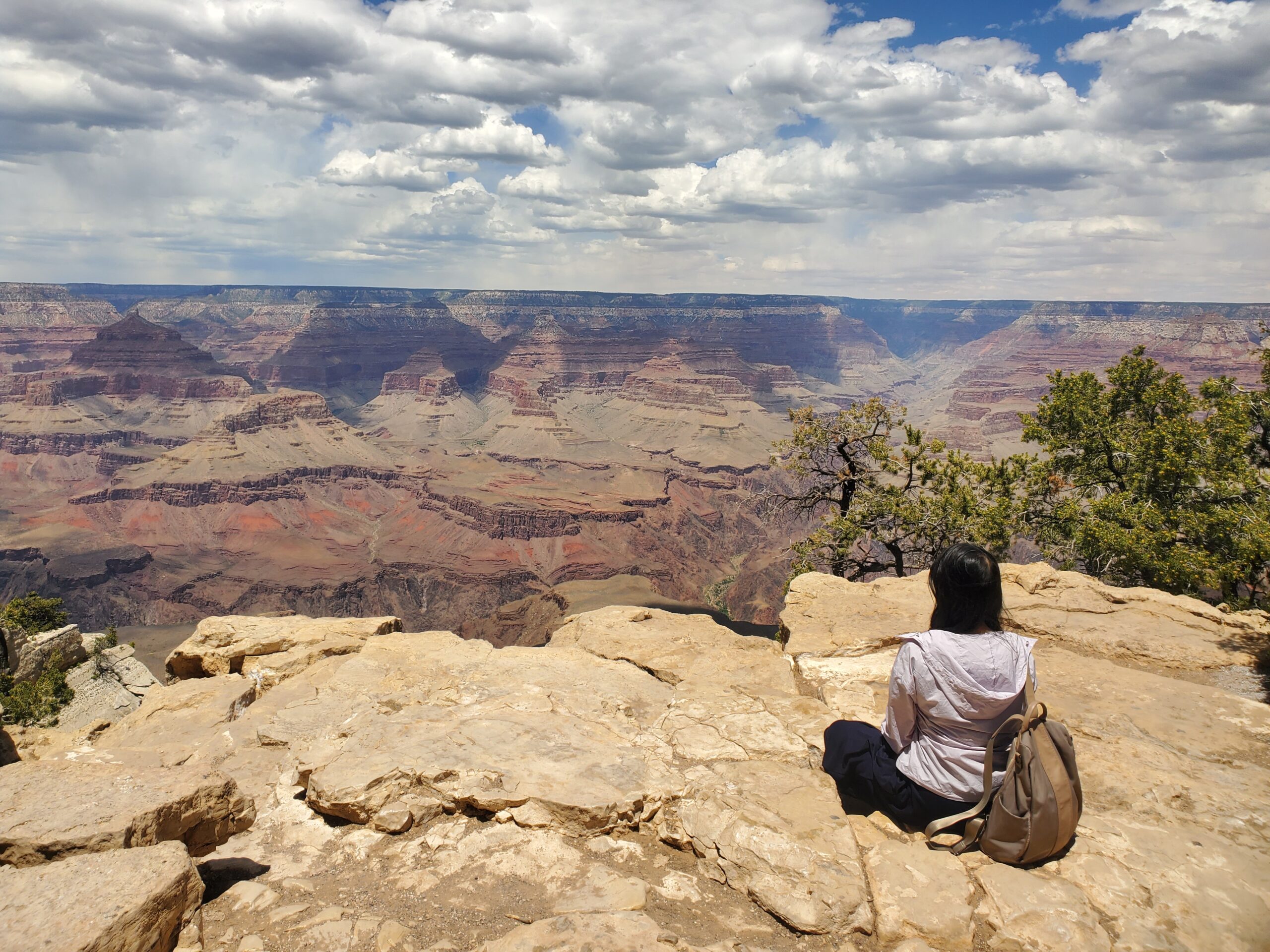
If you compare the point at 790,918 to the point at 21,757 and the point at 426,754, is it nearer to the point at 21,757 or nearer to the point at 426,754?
the point at 426,754

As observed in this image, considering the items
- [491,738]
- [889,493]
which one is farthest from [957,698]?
[889,493]

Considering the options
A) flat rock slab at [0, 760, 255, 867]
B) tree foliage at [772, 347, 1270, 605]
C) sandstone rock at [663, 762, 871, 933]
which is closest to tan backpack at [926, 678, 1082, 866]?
sandstone rock at [663, 762, 871, 933]

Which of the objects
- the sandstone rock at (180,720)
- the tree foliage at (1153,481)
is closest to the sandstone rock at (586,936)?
the sandstone rock at (180,720)

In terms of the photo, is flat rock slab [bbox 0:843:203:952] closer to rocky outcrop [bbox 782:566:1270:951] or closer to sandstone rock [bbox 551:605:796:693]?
rocky outcrop [bbox 782:566:1270:951]

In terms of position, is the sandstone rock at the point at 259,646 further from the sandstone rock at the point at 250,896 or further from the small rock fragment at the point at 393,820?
the sandstone rock at the point at 250,896

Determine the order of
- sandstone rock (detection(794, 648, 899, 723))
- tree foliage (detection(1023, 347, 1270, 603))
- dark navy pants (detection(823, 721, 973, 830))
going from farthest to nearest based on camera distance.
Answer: tree foliage (detection(1023, 347, 1270, 603)) < sandstone rock (detection(794, 648, 899, 723)) < dark navy pants (detection(823, 721, 973, 830))

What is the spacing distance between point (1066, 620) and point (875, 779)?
25.3 feet

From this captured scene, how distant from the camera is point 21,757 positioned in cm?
993

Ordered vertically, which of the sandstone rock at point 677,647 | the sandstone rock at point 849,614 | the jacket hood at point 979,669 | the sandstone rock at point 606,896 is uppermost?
the jacket hood at point 979,669

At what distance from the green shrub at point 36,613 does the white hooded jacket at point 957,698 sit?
32.9m

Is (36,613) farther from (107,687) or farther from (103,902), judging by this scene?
(103,902)

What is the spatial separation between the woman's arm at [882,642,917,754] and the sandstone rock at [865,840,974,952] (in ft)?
2.57

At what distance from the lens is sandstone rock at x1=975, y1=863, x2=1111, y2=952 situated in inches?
182

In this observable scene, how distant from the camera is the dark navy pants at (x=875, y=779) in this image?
18.5 feet
